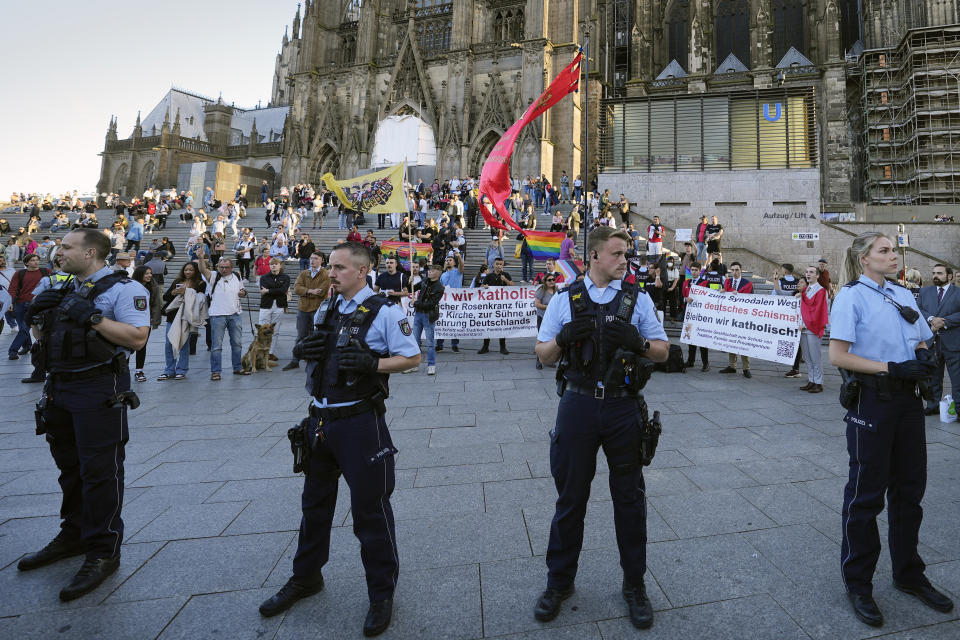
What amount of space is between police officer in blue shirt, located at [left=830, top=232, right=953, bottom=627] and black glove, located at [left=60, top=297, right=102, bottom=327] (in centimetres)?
383

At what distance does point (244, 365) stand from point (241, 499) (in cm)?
552

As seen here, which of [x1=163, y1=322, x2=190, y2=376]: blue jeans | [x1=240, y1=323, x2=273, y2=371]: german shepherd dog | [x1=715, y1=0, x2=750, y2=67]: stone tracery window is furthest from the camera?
[x1=715, y1=0, x2=750, y2=67]: stone tracery window

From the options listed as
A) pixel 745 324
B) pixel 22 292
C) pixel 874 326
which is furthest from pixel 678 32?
pixel 874 326

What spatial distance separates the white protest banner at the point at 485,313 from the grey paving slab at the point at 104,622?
8100 millimetres

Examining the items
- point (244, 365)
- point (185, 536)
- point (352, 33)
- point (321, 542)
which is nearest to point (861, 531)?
point (321, 542)

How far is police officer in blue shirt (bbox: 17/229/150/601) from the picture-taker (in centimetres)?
272

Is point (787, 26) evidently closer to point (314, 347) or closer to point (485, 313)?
point (485, 313)

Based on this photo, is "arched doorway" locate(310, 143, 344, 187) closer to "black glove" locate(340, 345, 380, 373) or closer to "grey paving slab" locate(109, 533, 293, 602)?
"grey paving slab" locate(109, 533, 293, 602)

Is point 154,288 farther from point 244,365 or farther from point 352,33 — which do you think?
point 352,33

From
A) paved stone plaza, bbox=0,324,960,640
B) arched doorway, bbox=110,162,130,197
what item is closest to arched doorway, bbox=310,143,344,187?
arched doorway, bbox=110,162,130,197

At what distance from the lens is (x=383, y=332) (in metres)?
2.57

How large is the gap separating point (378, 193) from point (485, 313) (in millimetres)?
5497

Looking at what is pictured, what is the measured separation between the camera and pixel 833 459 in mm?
4504

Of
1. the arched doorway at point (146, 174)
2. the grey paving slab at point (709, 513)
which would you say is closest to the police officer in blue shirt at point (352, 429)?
the grey paving slab at point (709, 513)
